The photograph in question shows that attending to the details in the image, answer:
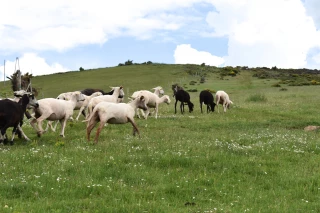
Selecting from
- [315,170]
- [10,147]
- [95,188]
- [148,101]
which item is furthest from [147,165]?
[148,101]

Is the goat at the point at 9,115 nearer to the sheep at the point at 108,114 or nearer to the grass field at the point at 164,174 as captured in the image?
the grass field at the point at 164,174

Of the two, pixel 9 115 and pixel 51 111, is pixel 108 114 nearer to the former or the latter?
pixel 51 111

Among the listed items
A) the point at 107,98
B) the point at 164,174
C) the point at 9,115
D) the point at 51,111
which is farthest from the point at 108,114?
the point at 107,98

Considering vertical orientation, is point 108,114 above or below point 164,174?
above

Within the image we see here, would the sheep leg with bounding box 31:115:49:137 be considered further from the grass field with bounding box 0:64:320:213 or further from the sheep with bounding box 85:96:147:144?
the sheep with bounding box 85:96:147:144

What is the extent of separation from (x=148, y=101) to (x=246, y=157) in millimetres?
12557

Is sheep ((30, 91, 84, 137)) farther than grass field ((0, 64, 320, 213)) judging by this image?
Yes

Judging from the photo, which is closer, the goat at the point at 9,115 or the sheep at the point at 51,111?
the goat at the point at 9,115

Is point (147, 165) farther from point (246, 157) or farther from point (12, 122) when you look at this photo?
point (12, 122)

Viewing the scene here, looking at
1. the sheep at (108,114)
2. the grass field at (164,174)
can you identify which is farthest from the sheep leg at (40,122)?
the sheep at (108,114)

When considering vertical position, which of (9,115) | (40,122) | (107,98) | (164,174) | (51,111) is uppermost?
(107,98)

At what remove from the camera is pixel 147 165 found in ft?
34.9

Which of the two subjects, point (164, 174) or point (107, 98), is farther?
point (107, 98)

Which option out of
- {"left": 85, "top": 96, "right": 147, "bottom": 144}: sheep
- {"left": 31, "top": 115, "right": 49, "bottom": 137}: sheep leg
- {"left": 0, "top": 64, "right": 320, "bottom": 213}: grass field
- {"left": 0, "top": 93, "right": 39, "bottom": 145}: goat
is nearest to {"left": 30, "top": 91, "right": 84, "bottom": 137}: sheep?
{"left": 31, "top": 115, "right": 49, "bottom": 137}: sheep leg
